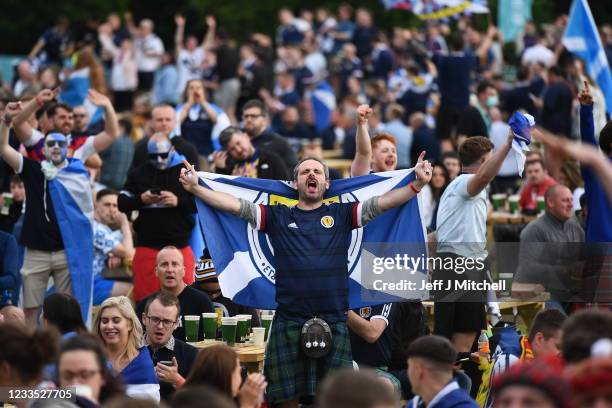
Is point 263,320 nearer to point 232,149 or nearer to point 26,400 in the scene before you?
point 232,149

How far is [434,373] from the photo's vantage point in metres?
7.84

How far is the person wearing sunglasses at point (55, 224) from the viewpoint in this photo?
13.0 metres

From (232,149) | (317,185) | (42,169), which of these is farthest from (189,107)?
(317,185)

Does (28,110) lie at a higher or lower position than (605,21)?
lower

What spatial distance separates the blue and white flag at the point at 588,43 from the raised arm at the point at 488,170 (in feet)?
14.2

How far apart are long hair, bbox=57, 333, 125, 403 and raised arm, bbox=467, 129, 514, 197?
3.74 m

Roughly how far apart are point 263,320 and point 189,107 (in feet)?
19.8

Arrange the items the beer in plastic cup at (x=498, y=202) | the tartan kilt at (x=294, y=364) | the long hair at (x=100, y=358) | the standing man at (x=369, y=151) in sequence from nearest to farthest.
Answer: the long hair at (x=100, y=358) < the tartan kilt at (x=294, y=364) < the standing man at (x=369, y=151) < the beer in plastic cup at (x=498, y=202)

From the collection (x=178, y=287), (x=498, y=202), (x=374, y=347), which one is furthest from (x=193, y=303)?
(x=498, y=202)

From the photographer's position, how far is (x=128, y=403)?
6227 mm

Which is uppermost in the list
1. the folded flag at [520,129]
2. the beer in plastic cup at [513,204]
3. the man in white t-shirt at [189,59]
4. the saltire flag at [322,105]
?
the man in white t-shirt at [189,59]

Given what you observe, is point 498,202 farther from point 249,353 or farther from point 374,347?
point 249,353

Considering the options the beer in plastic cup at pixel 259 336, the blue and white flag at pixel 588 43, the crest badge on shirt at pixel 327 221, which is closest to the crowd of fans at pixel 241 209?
the beer in plastic cup at pixel 259 336

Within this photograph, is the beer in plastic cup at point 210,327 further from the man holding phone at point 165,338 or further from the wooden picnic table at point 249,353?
the man holding phone at point 165,338
